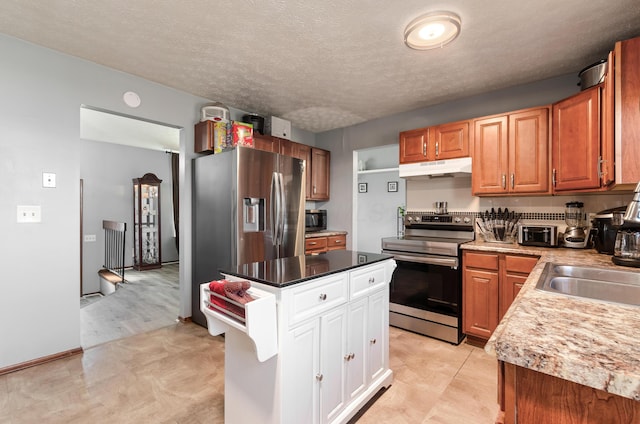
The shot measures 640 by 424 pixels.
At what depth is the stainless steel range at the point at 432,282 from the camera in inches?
108

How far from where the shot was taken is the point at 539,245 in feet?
8.59

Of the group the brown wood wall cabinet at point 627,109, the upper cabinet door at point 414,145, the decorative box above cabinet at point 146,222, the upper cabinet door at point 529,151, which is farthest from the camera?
the decorative box above cabinet at point 146,222

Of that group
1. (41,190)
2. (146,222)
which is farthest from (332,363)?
(146,222)

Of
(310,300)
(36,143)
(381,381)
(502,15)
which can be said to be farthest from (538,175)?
(36,143)

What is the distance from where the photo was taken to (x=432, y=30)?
2033 mm

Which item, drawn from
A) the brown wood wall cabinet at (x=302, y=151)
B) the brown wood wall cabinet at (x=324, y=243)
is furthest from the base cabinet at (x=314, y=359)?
the brown wood wall cabinet at (x=302, y=151)

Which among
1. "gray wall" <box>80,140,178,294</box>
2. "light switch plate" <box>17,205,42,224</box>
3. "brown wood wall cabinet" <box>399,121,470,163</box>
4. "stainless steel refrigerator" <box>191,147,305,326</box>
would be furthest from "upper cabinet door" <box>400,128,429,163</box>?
"gray wall" <box>80,140,178,294</box>

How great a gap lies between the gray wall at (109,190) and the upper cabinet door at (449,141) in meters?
5.89

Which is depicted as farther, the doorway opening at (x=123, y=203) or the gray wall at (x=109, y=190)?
the gray wall at (x=109, y=190)

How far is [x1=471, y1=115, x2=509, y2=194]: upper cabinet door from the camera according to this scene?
2.79m

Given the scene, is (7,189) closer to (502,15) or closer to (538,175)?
(502,15)

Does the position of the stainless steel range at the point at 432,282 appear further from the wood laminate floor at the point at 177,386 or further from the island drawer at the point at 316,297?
the island drawer at the point at 316,297

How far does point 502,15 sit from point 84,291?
7261mm

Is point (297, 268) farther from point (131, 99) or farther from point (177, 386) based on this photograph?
point (131, 99)
